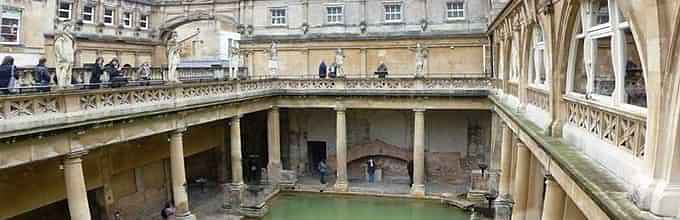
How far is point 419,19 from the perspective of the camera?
2598 cm

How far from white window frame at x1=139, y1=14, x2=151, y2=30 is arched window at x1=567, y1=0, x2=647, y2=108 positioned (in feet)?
90.3

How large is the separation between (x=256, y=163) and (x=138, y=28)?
441 inches

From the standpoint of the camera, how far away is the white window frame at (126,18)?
95.1 ft

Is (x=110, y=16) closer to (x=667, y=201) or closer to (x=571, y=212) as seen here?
(x=571, y=212)

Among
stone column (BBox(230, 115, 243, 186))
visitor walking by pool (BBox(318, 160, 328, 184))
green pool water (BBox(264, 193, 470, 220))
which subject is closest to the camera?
green pool water (BBox(264, 193, 470, 220))

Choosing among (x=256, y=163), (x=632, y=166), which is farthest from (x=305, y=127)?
(x=632, y=166)

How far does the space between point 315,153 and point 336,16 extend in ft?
25.2

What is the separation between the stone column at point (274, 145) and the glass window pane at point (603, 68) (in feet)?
61.1

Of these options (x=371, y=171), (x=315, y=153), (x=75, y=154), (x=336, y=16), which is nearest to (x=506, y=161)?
(x=371, y=171)

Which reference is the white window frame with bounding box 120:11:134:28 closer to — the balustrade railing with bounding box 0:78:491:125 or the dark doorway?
the balustrade railing with bounding box 0:78:491:125

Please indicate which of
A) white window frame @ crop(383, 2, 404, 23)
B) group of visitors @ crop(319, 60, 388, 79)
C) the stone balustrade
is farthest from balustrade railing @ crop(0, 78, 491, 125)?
white window frame @ crop(383, 2, 404, 23)

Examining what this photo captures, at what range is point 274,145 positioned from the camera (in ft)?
79.7

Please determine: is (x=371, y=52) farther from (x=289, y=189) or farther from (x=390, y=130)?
(x=289, y=189)

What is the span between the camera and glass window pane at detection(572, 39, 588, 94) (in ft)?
24.1
